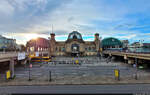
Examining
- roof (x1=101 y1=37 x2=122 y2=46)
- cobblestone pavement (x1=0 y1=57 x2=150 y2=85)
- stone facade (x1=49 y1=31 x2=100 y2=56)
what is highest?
roof (x1=101 y1=37 x2=122 y2=46)

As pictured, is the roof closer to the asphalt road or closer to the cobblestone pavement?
the cobblestone pavement

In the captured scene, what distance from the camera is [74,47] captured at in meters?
72.8

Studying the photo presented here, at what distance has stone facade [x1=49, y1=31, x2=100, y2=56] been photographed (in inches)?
2847

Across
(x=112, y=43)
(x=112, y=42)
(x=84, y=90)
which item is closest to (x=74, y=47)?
(x=112, y=43)

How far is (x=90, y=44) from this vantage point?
254 ft

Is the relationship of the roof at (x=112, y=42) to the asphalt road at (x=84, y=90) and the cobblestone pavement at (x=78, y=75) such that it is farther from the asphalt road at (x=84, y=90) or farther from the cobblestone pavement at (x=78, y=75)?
the asphalt road at (x=84, y=90)

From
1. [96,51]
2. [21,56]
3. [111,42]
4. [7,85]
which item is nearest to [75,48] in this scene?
[96,51]

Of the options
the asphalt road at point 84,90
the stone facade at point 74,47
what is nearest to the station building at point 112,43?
the stone facade at point 74,47

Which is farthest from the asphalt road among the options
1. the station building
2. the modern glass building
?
the station building

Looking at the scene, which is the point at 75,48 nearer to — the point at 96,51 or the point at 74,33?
the point at 74,33

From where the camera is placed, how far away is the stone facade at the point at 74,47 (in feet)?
237

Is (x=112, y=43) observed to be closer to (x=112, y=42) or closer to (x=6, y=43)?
(x=112, y=42)

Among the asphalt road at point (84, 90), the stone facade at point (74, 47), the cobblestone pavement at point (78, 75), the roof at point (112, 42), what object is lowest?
the cobblestone pavement at point (78, 75)

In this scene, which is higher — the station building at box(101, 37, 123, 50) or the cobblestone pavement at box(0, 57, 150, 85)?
the station building at box(101, 37, 123, 50)
